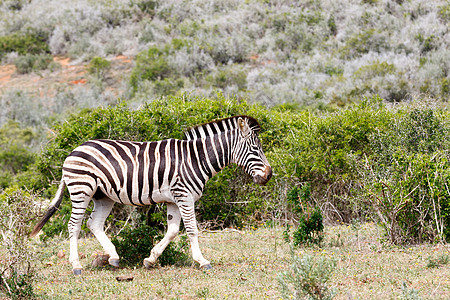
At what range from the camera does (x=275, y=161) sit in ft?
38.1

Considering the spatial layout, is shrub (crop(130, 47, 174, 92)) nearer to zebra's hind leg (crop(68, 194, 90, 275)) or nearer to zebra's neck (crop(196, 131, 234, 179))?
zebra's neck (crop(196, 131, 234, 179))

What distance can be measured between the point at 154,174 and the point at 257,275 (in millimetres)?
2112

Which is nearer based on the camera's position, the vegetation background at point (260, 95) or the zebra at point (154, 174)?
the zebra at point (154, 174)

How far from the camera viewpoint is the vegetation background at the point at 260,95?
9.88 meters

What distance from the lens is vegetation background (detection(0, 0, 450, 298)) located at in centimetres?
988

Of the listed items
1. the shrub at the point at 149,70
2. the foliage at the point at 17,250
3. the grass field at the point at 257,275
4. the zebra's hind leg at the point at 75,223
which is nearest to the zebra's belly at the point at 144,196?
the zebra's hind leg at the point at 75,223

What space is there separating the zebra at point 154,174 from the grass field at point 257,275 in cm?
48

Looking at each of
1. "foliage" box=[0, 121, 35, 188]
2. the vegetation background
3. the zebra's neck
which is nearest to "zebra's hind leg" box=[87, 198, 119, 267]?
the vegetation background

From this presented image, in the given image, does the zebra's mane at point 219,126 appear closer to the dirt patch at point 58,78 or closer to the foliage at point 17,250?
the foliage at point 17,250

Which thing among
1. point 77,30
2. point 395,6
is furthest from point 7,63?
point 395,6

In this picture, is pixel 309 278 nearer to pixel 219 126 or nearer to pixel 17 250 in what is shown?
pixel 17 250

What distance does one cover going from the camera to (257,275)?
6.92m

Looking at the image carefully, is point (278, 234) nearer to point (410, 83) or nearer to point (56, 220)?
point (56, 220)

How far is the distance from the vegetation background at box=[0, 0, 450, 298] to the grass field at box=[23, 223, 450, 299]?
84 cm
